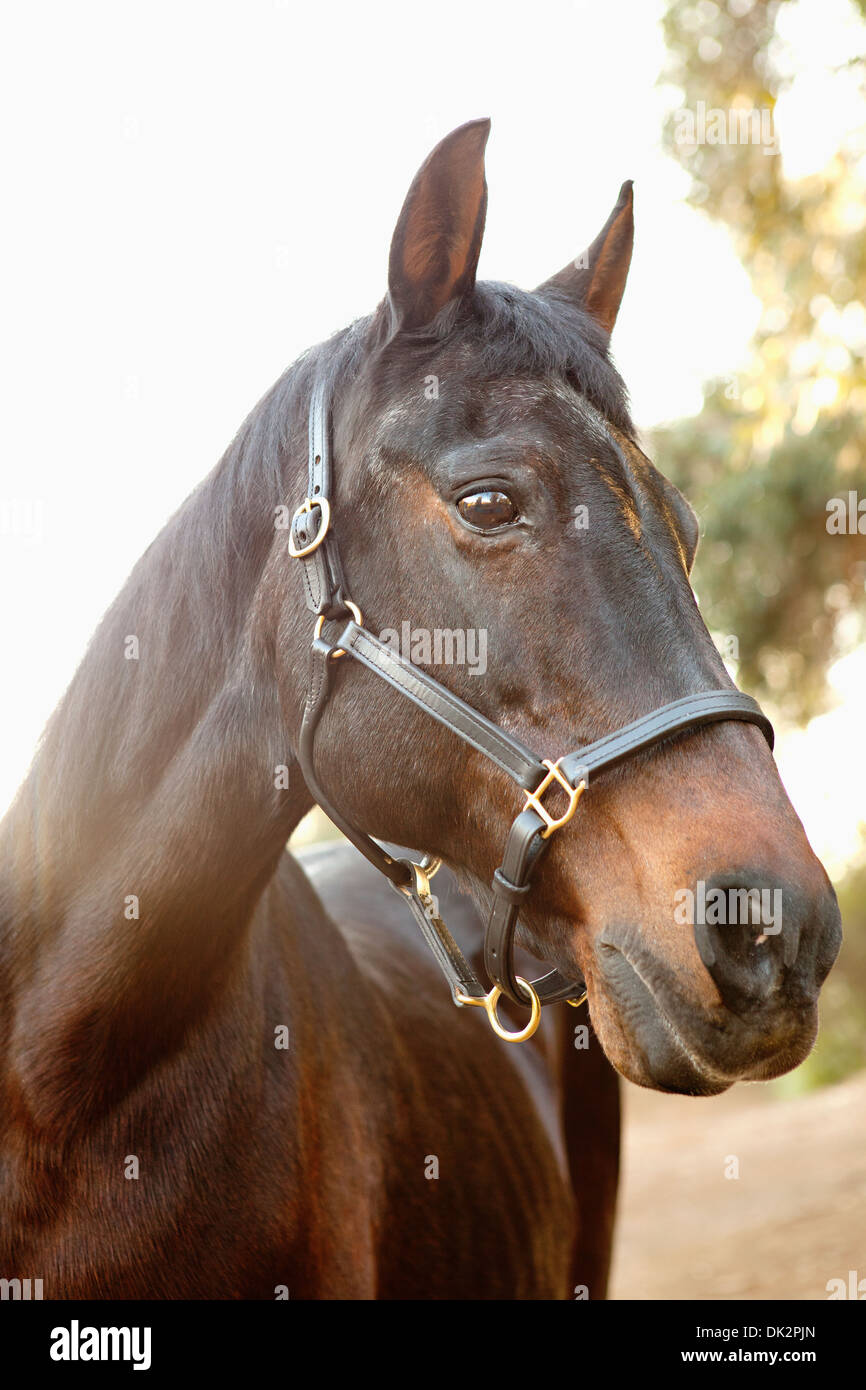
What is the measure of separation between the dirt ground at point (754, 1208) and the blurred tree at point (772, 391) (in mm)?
4509

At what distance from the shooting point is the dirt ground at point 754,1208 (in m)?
7.58

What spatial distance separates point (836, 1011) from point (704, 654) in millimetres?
18780

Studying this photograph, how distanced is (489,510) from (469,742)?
45 cm

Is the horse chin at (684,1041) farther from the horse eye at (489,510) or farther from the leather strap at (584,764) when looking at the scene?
the horse eye at (489,510)

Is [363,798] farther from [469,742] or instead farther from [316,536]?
[316,536]

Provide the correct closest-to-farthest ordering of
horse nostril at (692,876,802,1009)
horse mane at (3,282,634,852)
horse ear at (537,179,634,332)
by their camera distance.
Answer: horse nostril at (692,876,802,1009), horse mane at (3,282,634,852), horse ear at (537,179,634,332)

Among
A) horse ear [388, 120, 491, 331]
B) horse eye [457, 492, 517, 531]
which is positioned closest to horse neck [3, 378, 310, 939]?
horse ear [388, 120, 491, 331]

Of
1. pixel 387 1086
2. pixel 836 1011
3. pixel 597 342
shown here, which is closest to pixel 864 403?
pixel 597 342

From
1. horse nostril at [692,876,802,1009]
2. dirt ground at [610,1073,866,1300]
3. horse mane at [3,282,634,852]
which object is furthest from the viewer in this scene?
dirt ground at [610,1073,866,1300]

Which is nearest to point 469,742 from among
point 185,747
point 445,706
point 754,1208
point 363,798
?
point 445,706

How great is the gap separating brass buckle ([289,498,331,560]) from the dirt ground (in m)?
4.23

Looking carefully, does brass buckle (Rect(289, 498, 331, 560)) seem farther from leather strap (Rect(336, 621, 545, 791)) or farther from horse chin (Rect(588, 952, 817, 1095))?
horse chin (Rect(588, 952, 817, 1095))

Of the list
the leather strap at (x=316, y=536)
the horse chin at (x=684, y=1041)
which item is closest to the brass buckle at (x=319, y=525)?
the leather strap at (x=316, y=536)

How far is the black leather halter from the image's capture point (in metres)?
1.88
